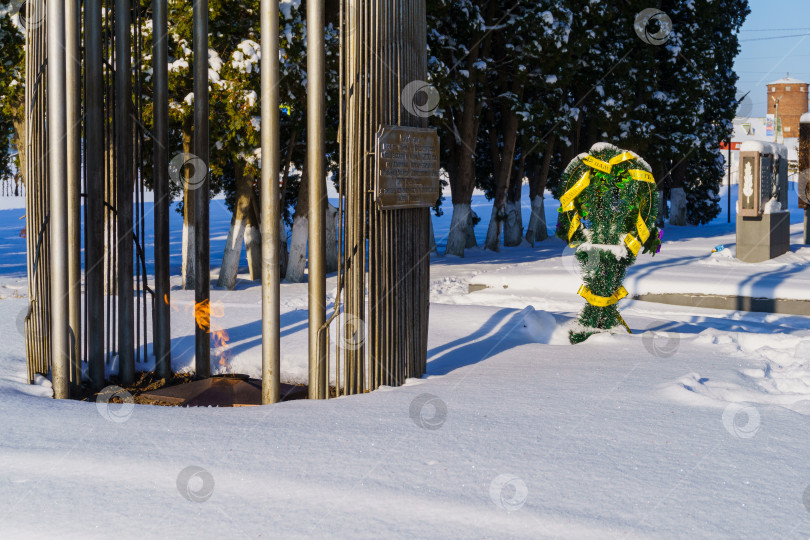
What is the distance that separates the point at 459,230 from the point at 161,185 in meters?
14.4

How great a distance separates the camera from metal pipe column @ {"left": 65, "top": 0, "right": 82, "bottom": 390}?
6.13 m

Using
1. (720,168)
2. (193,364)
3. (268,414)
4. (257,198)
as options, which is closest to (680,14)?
(720,168)

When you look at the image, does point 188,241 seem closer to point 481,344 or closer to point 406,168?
point 481,344

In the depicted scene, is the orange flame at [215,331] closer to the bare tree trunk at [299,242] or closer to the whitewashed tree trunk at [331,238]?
the bare tree trunk at [299,242]

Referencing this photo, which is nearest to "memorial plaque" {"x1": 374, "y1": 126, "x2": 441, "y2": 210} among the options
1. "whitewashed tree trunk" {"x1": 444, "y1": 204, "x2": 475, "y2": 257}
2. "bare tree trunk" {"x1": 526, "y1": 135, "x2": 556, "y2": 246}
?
"whitewashed tree trunk" {"x1": 444, "y1": 204, "x2": 475, "y2": 257}

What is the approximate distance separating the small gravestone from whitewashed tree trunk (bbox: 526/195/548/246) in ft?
26.9

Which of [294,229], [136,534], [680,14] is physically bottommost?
[136,534]

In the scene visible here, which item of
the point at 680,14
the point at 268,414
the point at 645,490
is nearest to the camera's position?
the point at 645,490

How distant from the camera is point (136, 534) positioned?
3.46 meters

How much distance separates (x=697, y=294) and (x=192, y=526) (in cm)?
1042

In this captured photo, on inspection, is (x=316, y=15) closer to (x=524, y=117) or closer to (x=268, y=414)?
(x=268, y=414)

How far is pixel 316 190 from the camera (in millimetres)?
5984

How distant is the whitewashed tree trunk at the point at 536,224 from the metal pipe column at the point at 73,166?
20.0m

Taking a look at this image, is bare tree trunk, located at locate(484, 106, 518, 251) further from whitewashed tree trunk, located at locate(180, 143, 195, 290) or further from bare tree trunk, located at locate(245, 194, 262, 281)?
whitewashed tree trunk, located at locate(180, 143, 195, 290)
